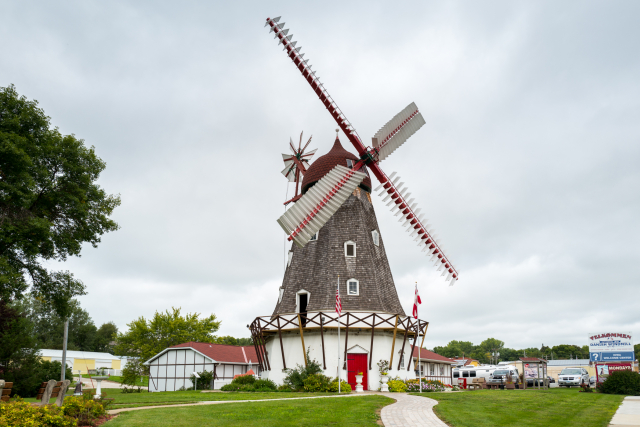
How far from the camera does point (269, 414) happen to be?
479 inches

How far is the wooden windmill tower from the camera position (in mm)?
25328

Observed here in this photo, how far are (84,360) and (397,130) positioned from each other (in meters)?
50.2

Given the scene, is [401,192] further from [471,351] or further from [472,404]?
[471,351]

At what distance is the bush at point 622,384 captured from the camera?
2545 centimetres

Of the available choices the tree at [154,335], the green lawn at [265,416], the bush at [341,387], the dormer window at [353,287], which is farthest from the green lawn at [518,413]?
the tree at [154,335]

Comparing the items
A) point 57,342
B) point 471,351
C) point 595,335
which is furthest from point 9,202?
point 471,351

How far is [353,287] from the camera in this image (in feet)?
89.5

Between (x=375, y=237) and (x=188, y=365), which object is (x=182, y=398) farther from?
(x=188, y=365)

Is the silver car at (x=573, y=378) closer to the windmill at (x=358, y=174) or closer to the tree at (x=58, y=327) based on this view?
the windmill at (x=358, y=174)

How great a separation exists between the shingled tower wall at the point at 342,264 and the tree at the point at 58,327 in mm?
51849

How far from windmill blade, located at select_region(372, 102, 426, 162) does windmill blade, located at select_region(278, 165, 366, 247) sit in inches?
120

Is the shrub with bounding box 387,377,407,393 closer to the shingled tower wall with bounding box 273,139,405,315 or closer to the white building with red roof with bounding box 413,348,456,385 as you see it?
the shingled tower wall with bounding box 273,139,405,315

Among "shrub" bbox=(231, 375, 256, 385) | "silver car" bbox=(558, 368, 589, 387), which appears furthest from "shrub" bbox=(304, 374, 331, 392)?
"silver car" bbox=(558, 368, 589, 387)

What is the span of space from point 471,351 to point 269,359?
431 ft
